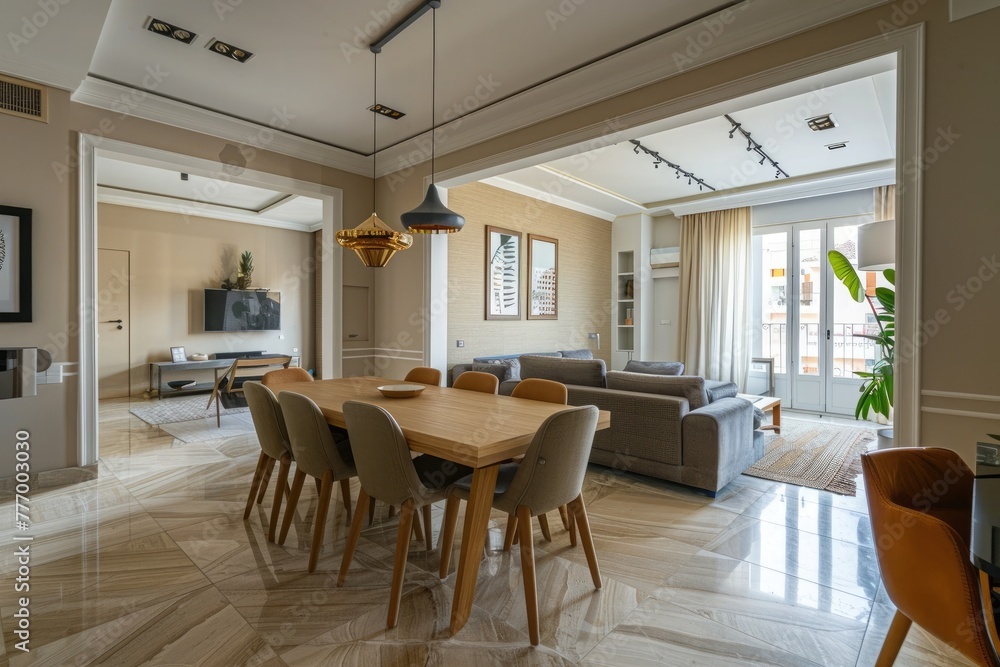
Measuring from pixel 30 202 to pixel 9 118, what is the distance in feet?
1.84

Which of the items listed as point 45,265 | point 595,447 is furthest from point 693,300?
point 45,265

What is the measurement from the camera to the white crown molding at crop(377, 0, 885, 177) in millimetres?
2627

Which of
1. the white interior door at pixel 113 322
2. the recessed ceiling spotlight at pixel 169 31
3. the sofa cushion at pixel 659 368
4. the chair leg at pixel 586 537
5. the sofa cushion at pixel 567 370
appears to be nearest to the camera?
the chair leg at pixel 586 537

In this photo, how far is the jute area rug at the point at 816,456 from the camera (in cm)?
364

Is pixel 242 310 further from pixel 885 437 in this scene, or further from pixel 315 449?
pixel 885 437

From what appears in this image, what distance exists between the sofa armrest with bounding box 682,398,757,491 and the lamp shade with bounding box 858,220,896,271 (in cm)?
157

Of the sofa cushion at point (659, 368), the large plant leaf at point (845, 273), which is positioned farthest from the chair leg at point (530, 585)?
the large plant leaf at point (845, 273)

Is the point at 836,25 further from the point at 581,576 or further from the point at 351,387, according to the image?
the point at 351,387

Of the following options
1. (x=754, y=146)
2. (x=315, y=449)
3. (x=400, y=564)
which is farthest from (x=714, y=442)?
(x=754, y=146)

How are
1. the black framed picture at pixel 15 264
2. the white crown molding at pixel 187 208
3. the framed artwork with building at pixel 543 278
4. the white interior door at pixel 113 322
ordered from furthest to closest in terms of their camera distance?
1. the white interior door at pixel 113 322
2. the white crown molding at pixel 187 208
3. the framed artwork with building at pixel 543 278
4. the black framed picture at pixel 15 264

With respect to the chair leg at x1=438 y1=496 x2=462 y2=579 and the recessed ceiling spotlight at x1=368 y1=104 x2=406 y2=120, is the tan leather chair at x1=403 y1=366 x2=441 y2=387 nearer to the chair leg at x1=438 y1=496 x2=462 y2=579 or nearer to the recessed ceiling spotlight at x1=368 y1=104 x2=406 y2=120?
the chair leg at x1=438 y1=496 x2=462 y2=579

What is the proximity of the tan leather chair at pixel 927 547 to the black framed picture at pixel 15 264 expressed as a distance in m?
4.92

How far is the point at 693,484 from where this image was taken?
10.9 feet

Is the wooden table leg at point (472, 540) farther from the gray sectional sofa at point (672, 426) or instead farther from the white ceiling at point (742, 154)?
the white ceiling at point (742, 154)
